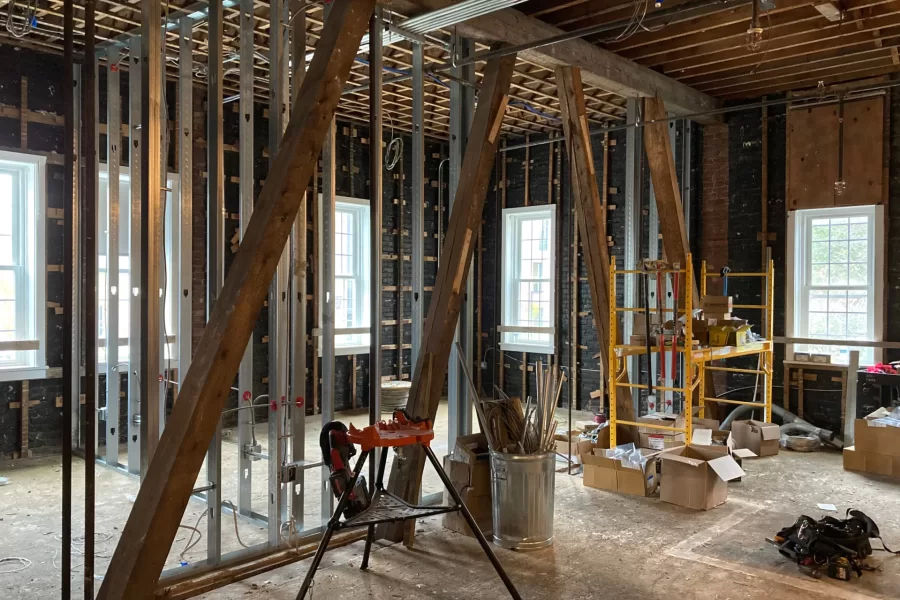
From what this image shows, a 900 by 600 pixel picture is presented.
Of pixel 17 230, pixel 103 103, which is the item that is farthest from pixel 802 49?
pixel 17 230

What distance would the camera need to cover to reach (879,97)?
7113mm

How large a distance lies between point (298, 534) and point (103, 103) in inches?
184

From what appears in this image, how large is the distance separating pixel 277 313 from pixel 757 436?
15.5ft

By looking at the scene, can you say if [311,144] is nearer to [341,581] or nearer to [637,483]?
[341,581]

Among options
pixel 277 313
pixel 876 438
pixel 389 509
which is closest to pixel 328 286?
pixel 277 313

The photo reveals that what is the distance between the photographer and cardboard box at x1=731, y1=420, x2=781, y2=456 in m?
6.64

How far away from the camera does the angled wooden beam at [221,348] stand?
2545 mm

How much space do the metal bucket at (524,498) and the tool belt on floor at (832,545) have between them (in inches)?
53.1

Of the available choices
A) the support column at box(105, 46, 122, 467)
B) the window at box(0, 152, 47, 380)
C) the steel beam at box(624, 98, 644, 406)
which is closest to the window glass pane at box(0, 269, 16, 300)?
the window at box(0, 152, 47, 380)

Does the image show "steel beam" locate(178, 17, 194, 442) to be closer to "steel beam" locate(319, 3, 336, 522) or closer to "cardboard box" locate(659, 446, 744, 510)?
"steel beam" locate(319, 3, 336, 522)

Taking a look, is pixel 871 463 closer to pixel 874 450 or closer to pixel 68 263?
pixel 874 450

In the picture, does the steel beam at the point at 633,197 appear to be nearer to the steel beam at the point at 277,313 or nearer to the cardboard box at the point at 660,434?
the cardboard box at the point at 660,434

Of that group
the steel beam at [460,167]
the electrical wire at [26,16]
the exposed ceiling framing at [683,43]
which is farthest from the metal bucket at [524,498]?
the electrical wire at [26,16]

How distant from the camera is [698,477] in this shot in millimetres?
5004
